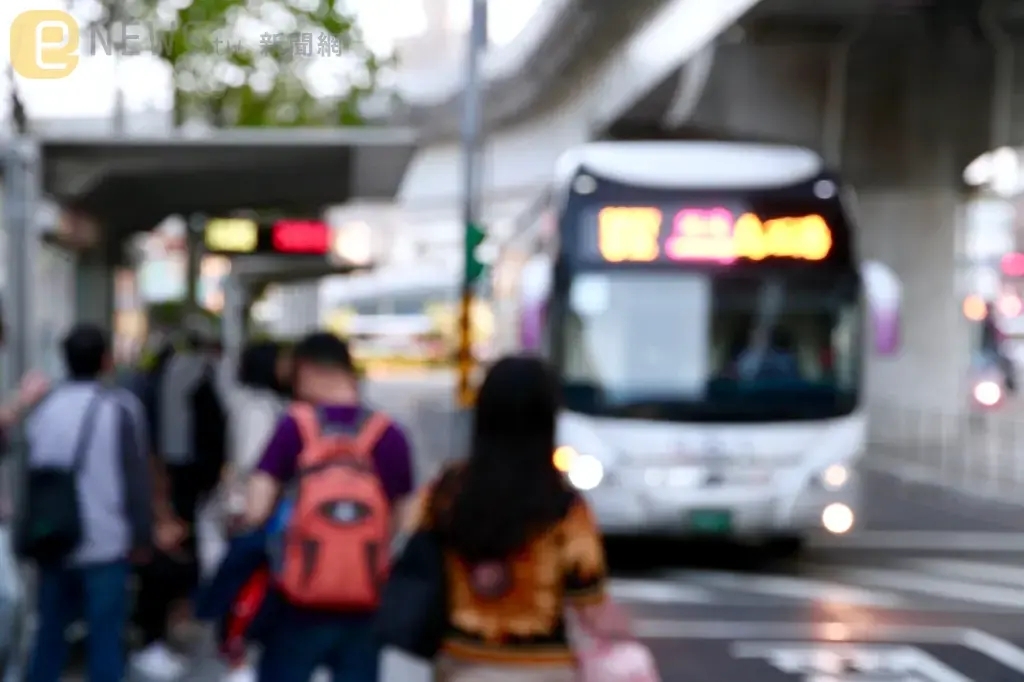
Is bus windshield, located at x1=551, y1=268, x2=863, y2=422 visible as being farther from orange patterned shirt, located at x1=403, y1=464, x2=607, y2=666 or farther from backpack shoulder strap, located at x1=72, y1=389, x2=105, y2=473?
orange patterned shirt, located at x1=403, y1=464, x2=607, y2=666

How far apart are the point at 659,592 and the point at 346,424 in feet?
23.8

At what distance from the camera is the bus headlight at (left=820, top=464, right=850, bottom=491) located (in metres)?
12.7

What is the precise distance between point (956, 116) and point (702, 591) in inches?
741

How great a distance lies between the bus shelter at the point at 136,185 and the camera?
7211mm

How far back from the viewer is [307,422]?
17.6 ft

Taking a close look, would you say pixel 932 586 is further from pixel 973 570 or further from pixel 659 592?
pixel 659 592

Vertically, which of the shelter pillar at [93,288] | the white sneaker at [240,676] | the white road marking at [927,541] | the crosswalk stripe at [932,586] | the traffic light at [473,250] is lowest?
the white road marking at [927,541]

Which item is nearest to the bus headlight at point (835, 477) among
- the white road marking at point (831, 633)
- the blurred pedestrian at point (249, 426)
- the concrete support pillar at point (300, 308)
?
the white road marking at point (831, 633)

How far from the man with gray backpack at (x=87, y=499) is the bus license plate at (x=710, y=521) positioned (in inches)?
260

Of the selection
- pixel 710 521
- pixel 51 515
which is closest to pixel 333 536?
pixel 51 515

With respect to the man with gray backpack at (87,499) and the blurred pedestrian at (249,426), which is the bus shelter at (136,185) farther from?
the blurred pedestrian at (249,426)

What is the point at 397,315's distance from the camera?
88125 mm

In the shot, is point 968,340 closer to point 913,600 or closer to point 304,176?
point 913,600

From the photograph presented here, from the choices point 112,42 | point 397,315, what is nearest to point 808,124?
point 112,42
